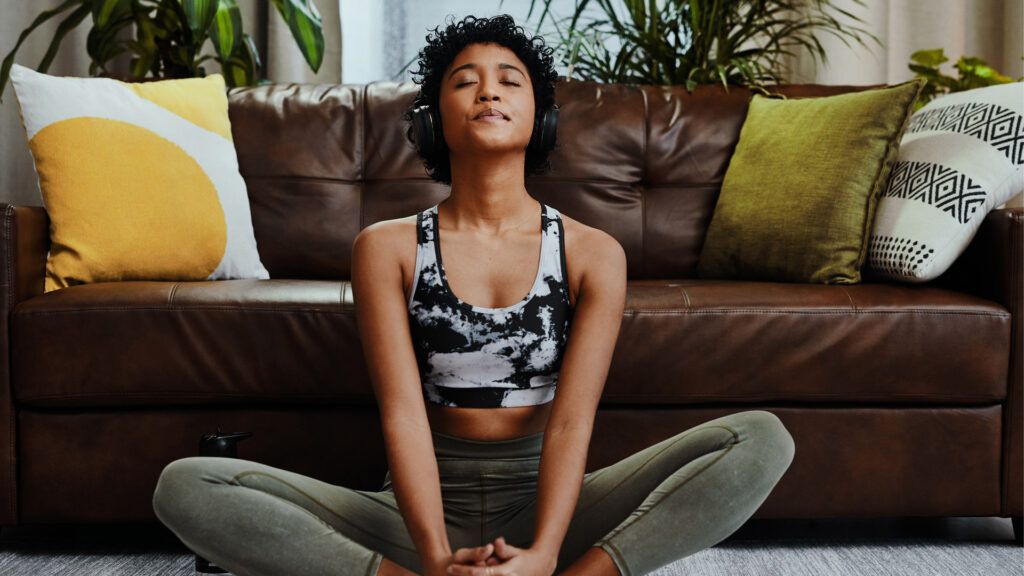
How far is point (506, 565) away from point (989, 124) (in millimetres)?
1476

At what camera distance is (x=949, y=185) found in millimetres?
1826

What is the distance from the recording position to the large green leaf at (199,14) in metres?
2.28

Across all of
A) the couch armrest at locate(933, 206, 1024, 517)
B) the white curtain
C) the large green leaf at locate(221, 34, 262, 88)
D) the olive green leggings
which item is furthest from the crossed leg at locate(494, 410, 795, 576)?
the white curtain

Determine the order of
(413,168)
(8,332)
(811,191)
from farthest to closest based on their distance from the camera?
Result: (413,168), (811,191), (8,332)

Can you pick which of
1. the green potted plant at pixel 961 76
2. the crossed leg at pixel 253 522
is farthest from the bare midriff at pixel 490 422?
the green potted plant at pixel 961 76

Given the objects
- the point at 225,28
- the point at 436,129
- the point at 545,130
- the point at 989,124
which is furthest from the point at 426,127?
the point at 225,28

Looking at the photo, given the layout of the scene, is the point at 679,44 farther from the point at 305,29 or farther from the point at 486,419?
the point at 486,419

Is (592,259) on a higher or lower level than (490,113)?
lower

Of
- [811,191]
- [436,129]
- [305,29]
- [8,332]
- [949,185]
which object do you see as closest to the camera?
[436,129]

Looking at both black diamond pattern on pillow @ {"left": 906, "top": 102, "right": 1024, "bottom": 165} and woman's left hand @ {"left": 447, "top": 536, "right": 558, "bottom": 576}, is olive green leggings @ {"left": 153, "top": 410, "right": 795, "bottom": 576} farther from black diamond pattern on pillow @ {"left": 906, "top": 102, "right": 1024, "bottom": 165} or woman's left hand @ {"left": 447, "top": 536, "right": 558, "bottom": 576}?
black diamond pattern on pillow @ {"left": 906, "top": 102, "right": 1024, "bottom": 165}

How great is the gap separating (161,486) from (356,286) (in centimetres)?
35

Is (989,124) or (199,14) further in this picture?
(199,14)

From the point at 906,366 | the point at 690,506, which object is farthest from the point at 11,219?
the point at 906,366

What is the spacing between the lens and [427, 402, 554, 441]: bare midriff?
47.9 inches
